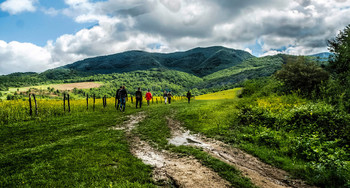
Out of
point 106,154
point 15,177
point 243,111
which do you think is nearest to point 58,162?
point 15,177

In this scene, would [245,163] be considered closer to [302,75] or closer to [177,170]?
[177,170]

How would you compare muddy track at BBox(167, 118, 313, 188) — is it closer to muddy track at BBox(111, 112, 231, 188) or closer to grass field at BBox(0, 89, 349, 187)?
grass field at BBox(0, 89, 349, 187)

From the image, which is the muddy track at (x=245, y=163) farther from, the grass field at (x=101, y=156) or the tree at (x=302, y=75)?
the tree at (x=302, y=75)

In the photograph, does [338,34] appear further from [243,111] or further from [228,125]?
[228,125]

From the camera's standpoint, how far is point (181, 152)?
7609mm

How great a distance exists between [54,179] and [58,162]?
1177mm

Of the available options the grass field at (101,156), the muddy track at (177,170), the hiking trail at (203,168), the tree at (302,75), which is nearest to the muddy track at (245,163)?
the hiking trail at (203,168)

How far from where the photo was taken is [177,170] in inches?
231

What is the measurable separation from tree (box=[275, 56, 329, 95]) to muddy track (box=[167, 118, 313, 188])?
48.3ft

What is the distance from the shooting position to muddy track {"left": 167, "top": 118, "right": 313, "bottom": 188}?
5500 millimetres

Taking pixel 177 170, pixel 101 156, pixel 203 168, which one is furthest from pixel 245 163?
pixel 101 156

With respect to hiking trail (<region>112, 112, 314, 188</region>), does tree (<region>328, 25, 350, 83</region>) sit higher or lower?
higher

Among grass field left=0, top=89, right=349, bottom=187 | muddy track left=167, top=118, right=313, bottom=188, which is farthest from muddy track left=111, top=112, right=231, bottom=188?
muddy track left=167, top=118, right=313, bottom=188

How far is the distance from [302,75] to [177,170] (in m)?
19.3
